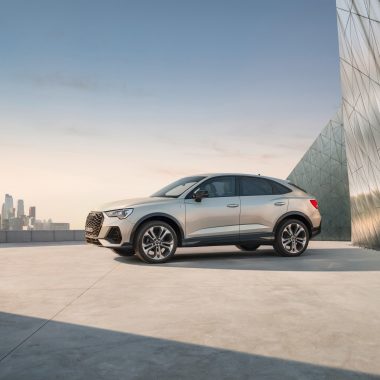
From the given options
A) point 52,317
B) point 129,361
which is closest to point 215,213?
point 52,317

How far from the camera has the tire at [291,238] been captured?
35.0 feet

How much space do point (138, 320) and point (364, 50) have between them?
12.2 m

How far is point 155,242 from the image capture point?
948cm

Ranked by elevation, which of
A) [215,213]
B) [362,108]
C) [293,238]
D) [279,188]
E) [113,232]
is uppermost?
[362,108]

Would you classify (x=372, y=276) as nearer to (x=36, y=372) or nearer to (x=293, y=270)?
(x=293, y=270)

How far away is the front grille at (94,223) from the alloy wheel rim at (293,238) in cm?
384

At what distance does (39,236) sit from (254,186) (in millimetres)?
12005

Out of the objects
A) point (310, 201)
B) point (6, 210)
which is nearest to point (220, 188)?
point (310, 201)

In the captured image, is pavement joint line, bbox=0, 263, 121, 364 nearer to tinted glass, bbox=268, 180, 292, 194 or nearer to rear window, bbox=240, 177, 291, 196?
rear window, bbox=240, 177, 291, 196

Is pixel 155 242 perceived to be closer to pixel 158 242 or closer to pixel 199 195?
pixel 158 242

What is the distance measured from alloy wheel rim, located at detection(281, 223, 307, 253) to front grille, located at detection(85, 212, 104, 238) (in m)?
3.84

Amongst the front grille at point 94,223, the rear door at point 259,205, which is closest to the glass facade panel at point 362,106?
the rear door at point 259,205

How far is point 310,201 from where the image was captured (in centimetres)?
1109

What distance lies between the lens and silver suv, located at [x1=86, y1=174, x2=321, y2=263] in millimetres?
9398
